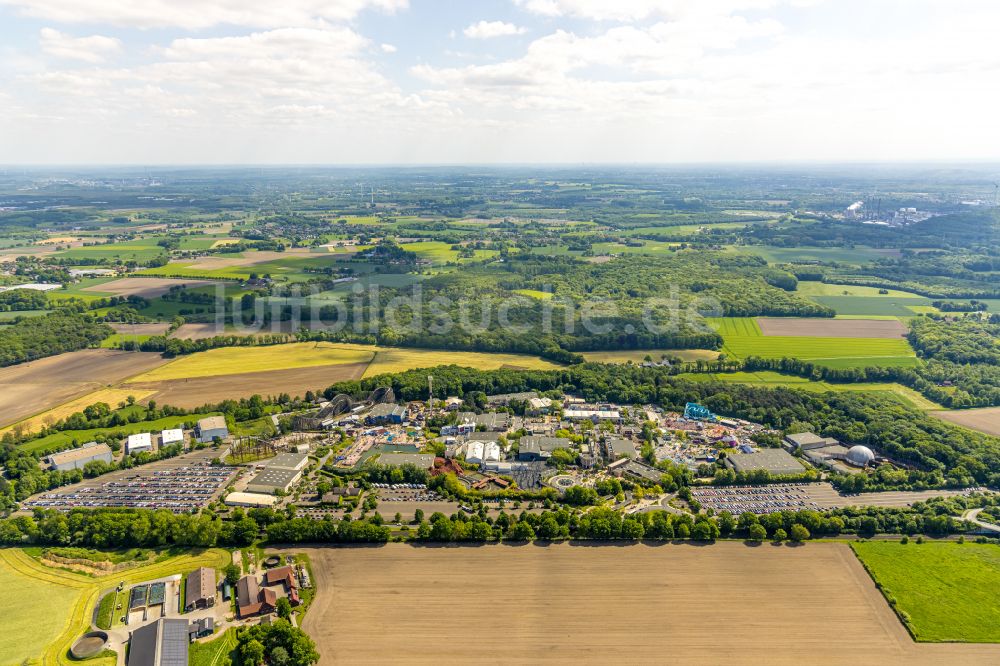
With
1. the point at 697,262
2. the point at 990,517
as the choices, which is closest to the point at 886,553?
the point at 990,517

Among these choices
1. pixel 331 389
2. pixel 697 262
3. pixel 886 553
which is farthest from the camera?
pixel 697 262

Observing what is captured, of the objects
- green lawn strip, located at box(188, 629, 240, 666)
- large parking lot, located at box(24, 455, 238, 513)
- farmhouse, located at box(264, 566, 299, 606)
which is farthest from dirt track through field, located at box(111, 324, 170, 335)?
green lawn strip, located at box(188, 629, 240, 666)

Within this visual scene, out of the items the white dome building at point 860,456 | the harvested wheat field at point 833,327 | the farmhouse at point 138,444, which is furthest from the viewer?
the harvested wheat field at point 833,327

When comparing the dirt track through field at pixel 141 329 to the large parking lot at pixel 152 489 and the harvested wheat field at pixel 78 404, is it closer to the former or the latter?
the harvested wheat field at pixel 78 404

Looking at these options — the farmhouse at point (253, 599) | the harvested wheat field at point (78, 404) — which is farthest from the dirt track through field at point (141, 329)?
the farmhouse at point (253, 599)

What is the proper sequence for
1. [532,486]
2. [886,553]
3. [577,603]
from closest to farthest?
[577,603] < [886,553] < [532,486]

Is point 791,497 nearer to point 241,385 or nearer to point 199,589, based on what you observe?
point 199,589

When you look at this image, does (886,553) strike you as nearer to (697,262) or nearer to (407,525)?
(407,525)
